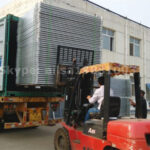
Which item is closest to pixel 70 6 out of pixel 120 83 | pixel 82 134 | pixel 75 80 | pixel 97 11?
pixel 97 11

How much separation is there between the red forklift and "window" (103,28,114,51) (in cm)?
1187

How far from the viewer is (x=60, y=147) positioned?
5.18 meters

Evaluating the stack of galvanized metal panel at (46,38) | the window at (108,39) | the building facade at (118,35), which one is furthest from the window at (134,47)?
the stack of galvanized metal panel at (46,38)

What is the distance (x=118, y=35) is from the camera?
17828 millimetres

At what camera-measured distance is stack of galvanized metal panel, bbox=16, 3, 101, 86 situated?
5.77 meters

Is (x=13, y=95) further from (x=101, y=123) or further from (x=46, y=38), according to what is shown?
(x=101, y=123)

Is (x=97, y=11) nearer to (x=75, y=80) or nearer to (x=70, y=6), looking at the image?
(x=70, y=6)

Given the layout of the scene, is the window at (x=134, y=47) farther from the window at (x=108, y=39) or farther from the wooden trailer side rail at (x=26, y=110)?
the wooden trailer side rail at (x=26, y=110)

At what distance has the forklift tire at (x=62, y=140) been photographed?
487 centimetres

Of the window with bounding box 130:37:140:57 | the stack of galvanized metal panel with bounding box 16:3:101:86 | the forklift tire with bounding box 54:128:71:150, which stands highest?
the window with bounding box 130:37:140:57

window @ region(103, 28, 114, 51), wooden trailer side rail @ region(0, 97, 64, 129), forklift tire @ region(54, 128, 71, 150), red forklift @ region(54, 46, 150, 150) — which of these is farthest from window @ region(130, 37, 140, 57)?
forklift tire @ region(54, 128, 71, 150)

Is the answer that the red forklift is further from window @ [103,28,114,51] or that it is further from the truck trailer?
window @ [103,28,114,51]

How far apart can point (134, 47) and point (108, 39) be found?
340cm

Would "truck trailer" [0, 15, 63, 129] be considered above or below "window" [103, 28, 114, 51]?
below
